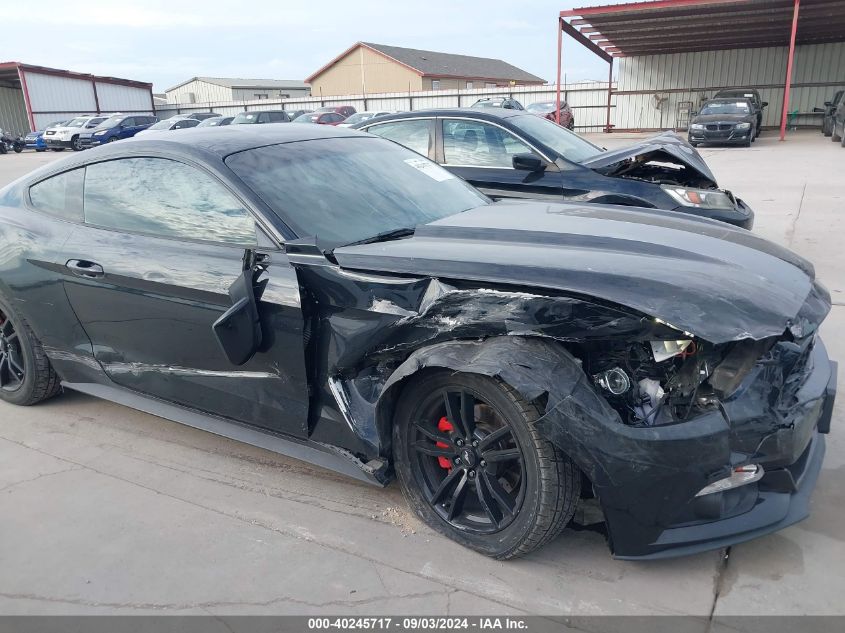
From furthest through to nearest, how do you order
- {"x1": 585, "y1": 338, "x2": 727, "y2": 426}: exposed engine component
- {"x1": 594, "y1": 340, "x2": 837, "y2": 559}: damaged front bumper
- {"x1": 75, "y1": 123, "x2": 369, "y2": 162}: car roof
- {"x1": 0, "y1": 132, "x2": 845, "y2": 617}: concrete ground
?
{"x1": 75, "y1": 123, "x2": 369, "y2": 162}: car roof
{"x1": 0, "y1": 132, "x2": 845, "y2": 617}: concrete ground
{"x1": 585, "y1": 338, "x2": 727, "y2": 426}: exposed engine component
{"x1": 594, "y1": 340, "x2": 837, "y2": 559}: damaged front bumper

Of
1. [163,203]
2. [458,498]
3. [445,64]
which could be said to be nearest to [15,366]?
[163,203]

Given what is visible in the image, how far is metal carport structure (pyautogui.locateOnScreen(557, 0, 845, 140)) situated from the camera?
20031 millimetres

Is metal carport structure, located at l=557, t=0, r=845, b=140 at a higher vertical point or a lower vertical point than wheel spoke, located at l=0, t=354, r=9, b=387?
higher

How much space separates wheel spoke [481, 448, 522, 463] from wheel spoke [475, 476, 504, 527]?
0.10 meters

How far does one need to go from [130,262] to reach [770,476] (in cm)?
284

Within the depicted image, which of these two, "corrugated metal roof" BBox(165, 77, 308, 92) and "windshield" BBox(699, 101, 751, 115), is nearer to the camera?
"windshield" BBox(699, 101, 751, 115)

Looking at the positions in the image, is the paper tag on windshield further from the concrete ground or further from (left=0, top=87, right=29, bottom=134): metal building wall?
(left=0, top=87, right=29, bottom=134): metal building wall

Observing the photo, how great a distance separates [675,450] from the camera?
2.05m

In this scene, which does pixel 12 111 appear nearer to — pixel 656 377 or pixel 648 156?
pixel 648 156

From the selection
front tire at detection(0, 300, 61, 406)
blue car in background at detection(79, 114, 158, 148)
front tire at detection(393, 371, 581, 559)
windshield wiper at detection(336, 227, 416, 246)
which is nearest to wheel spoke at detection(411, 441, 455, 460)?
front tire at detection(393, 371, 581, 559)

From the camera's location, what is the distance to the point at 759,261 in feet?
8.58

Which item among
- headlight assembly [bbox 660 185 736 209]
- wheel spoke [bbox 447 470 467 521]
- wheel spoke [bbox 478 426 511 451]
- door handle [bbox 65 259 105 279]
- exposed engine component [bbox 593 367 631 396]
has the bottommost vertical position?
wheel spoke [bbox 447 470 467 521]

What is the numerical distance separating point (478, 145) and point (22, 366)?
424 centimetres

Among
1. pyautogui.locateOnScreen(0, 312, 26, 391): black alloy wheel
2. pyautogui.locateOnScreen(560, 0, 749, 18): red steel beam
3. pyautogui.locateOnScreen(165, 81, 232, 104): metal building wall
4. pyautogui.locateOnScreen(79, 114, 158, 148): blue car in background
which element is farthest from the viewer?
pyautogui.locateOnScreen(165, 81, 232, 104): metal building wall
